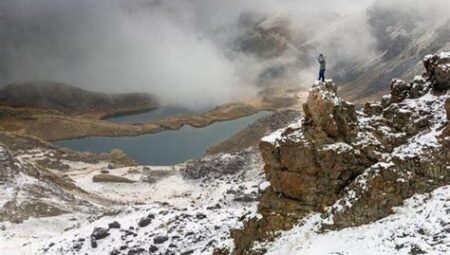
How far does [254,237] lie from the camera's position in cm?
2719

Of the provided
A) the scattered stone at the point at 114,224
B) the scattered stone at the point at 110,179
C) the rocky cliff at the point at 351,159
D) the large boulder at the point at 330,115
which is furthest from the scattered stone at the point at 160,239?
the scattered stone at the point at 110,179

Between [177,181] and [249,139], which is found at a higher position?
[249,139]

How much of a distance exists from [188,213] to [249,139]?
73886 millimetres

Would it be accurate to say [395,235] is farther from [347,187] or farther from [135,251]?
[135,251]

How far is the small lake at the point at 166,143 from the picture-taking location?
498 feet

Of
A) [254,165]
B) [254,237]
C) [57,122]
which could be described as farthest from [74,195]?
[57,122]

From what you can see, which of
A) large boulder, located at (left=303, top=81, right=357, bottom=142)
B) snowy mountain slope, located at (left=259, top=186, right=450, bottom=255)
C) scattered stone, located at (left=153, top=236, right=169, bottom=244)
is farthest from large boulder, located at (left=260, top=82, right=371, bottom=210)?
scattered stone, located at (left=153, top=236, right=169, bottom=244)

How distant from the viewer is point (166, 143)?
170125mm

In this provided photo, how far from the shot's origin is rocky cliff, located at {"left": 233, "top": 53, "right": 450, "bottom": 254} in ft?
81.9

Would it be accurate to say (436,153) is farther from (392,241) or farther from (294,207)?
(294,207)

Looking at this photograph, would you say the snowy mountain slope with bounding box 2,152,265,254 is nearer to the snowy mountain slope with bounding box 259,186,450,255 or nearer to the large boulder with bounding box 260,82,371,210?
the large boulder with bounding box 260,82,371,210

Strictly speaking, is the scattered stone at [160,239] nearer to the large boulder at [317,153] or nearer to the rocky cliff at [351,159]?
the rocky cliff at [351,159]

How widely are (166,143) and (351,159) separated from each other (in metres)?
145

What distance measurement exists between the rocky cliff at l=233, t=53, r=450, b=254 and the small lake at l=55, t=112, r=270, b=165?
115 metres
